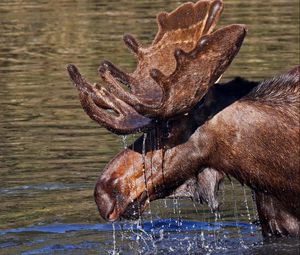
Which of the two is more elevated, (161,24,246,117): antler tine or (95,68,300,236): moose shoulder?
(161,24,246,117): antler tine

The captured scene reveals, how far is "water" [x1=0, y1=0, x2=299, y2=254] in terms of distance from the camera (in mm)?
9219

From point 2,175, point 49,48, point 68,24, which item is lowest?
point 2,175

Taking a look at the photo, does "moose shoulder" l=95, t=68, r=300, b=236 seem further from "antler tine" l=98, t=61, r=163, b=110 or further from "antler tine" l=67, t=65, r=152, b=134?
"antler tine" l=98, t=61, r=163, b=110

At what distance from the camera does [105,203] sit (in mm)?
7602

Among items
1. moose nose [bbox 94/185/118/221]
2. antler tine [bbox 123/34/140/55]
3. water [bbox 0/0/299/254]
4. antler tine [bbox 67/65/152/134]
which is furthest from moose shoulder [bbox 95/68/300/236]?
water [bbox 0/0/299/254]

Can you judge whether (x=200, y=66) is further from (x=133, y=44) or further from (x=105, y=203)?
(x=105, y=203)

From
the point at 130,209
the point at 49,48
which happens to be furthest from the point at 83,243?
the point at 49,48

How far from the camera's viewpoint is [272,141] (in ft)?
24.3

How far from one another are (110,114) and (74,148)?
16.4ft

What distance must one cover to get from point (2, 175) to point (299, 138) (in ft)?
15.0

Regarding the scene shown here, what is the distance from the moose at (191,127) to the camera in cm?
735

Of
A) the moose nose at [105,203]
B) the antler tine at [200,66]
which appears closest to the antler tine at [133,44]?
the antler tine at [200,66]

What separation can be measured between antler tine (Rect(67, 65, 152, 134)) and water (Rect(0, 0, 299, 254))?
1612 millimetres

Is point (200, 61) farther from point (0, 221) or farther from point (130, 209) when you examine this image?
point (0, 221)
